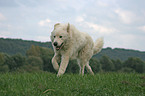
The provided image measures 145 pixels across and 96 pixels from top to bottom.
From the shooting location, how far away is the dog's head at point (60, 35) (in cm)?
738

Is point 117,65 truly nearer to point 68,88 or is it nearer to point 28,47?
point 28,47

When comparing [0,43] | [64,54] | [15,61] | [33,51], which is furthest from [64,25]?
[0,43]

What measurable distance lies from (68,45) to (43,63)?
75.5 metres

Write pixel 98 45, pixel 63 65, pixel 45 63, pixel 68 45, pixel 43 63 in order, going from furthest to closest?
pixel 43 63 → pixel 45 63 → pixel 98 45 → pixel 68 45 → pixel 63 65

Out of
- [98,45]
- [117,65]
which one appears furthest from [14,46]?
[98,45]

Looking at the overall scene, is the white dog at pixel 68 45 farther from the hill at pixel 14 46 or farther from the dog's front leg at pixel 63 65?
the hill at pixel 14 46

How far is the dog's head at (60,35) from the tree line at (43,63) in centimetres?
5612

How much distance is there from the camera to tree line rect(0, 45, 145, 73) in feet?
230

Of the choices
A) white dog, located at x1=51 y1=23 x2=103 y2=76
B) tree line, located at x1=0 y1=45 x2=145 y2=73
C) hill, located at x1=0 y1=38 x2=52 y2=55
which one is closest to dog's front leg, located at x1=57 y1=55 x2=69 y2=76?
white dog, located at x1=51 y1=23 x2=103 y2=76

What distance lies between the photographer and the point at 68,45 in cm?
798

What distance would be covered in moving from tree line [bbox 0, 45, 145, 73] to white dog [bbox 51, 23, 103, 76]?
2145 inches

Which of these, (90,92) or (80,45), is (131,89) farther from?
(80,45)

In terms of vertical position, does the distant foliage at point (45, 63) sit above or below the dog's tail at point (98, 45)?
below

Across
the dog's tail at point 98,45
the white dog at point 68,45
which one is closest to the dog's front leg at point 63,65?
the white dog at point 68,45
